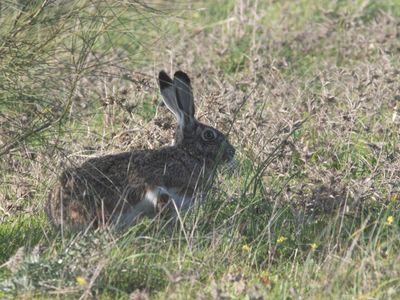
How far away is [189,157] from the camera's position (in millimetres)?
6867

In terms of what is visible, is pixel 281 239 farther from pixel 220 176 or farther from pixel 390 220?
pixel 220 176

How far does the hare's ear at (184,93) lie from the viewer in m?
6.93

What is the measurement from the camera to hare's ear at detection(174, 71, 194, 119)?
22.7 ft

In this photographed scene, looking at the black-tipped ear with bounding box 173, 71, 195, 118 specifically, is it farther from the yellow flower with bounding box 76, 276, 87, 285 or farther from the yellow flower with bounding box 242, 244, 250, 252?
the yellow flower with bounding box 76, 276, 87, 285

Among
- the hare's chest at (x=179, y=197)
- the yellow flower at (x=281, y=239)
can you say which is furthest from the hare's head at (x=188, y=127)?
the yellow flower at (x=281, y=239)

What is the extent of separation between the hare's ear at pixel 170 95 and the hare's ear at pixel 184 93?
27 millimetres

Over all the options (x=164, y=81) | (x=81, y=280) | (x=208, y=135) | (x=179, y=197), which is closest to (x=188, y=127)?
(x=208, y=135)

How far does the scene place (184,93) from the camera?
6957 millimetres

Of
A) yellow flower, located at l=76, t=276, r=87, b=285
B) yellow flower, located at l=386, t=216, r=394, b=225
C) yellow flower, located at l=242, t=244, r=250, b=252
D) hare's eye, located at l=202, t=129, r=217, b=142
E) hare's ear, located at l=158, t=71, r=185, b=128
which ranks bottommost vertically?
yellow flower, located at l=242, t=244, r=250, b=252

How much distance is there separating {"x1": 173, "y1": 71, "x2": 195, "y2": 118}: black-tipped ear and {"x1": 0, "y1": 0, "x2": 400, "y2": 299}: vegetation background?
23 centimetres

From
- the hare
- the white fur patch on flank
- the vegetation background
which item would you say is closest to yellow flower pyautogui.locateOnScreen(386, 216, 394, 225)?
the vegetation background

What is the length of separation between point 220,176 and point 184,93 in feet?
1.95

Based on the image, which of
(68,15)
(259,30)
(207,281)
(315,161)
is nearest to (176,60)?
(259,30)

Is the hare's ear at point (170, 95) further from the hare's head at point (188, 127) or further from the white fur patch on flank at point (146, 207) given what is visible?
the white fur patch on flank at point (146, 207)
